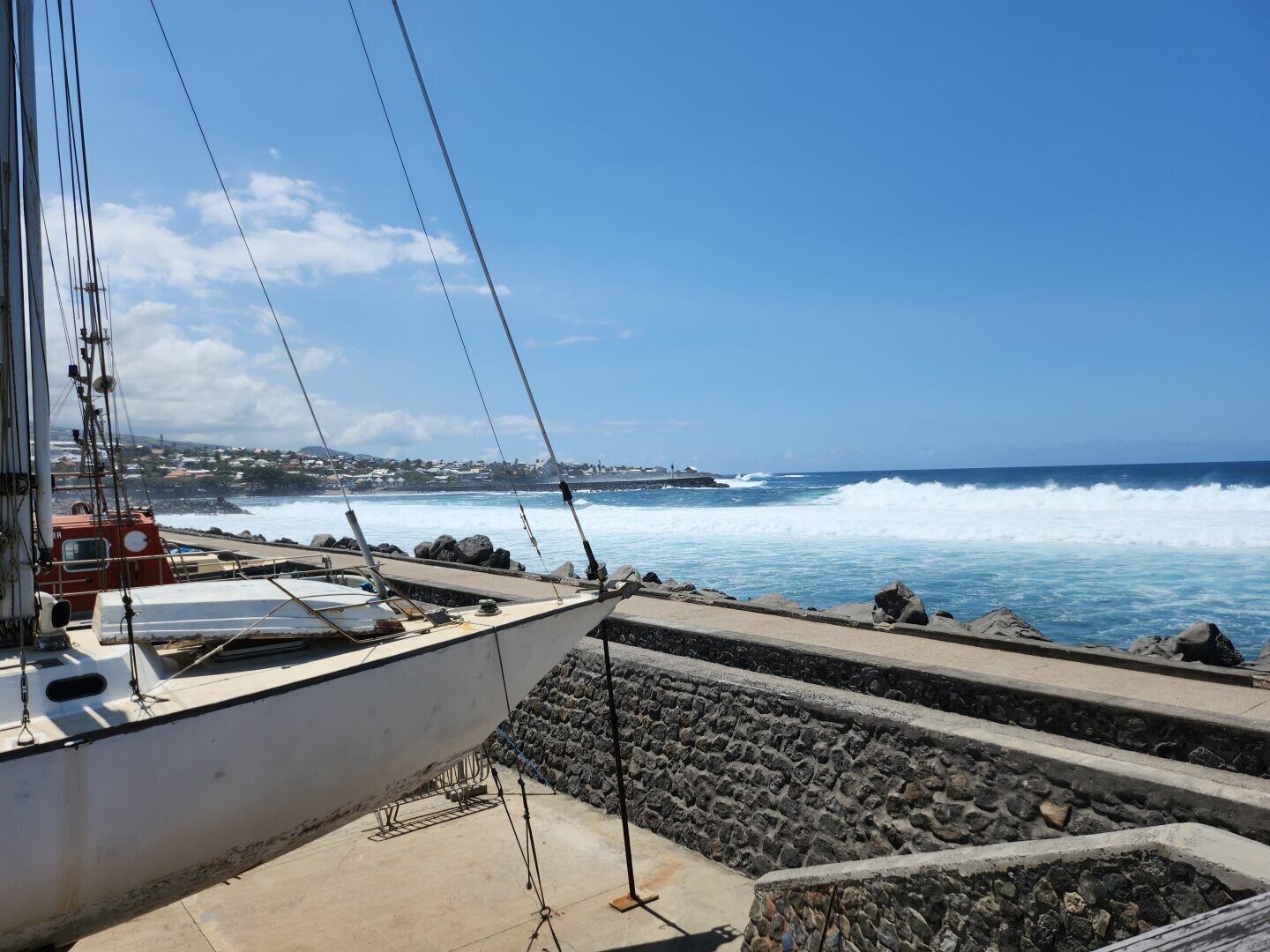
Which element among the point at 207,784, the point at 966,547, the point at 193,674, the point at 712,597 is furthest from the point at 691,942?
the point at 966,547

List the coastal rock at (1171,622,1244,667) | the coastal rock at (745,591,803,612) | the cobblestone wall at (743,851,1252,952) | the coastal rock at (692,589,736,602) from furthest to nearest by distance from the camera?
1. the coastal rock at (692,589,736,602)
2. the coastal rock at (745,591,803,612)
3. the coastal rock at (1171,622,1244,667)
4. the cobblestone wall at (743,851,1252,952)

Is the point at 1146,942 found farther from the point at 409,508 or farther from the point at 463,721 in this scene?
the point at 409,508

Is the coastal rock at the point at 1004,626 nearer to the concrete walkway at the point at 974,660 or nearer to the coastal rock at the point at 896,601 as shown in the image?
the coastal rock at the point at 896,601

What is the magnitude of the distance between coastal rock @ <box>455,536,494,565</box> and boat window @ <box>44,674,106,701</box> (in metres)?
15.0

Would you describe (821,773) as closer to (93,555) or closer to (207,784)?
(207,784)

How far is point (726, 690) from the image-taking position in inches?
298

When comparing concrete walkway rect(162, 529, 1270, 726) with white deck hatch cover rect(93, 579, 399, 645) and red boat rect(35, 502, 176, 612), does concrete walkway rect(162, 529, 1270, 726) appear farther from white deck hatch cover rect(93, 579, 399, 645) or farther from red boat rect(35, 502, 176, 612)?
red boat rect(35, 502, 176, 612)

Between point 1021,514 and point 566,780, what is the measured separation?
36.4 metres

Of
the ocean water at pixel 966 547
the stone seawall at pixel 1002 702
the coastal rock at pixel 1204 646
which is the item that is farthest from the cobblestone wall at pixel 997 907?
the ocean water at pixel 966 547

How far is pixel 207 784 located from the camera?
4672mm

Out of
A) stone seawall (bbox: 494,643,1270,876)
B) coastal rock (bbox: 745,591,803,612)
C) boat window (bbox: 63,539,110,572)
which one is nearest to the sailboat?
stone seawall (bbox: 494,643,1270,876)

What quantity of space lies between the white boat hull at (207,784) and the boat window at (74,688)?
1.79 feet

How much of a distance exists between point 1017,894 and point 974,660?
3436 mm

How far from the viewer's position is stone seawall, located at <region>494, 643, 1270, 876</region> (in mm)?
4797
